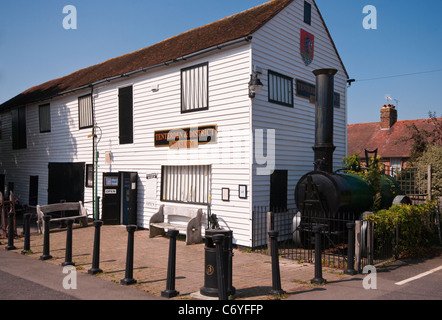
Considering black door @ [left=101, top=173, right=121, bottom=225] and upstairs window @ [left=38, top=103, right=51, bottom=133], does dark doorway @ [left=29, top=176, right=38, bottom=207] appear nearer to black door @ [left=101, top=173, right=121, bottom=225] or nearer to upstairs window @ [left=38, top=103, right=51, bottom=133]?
upstairs window @ [left=38, top=103, right=51, bottom=133]

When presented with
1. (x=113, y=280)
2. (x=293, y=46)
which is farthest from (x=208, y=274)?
(x=293, y=46)

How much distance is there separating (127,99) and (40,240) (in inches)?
228

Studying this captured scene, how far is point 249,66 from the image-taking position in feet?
34.1

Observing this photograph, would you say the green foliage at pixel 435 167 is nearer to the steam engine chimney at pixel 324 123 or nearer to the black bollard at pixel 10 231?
the steam engine chimney at pixel 324 123

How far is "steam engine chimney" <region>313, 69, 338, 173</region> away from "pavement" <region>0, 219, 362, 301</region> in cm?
270

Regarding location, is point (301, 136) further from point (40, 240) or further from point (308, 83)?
point (40, 240)

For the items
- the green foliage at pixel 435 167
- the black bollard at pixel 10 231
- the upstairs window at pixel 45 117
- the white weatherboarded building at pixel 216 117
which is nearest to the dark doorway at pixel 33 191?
the upstairs window at pixel 45 117

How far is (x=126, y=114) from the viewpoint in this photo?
14.4 meters

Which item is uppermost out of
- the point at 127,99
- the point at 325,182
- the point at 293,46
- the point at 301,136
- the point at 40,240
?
the point at 293,46

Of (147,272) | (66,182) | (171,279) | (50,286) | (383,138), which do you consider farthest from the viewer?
(383,138)

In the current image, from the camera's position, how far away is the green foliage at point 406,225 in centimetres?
883

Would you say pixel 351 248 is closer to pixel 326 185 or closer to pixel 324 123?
pixel 326 185

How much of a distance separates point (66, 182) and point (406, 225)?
556 inches

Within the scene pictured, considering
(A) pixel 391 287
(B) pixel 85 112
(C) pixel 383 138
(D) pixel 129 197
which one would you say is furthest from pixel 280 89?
(C) pixel 383 138
